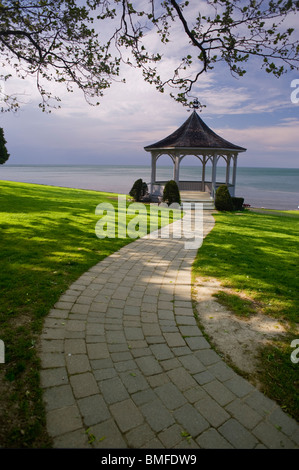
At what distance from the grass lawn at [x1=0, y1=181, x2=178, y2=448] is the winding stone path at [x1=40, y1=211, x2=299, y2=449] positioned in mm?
156

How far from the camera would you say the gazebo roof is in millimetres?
19328

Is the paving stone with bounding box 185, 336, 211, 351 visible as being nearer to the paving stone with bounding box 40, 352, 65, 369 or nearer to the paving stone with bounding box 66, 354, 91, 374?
the paving stone with bounding box 66, 354, 91, 374

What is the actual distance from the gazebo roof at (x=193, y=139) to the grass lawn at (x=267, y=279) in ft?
32.6

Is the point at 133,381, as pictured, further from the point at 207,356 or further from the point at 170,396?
the point at 207,356

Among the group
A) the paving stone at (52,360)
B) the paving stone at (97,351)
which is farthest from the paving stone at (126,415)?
the paving stone at (52,360)

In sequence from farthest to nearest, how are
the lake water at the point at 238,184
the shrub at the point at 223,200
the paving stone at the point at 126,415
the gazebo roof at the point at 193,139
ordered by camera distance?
the lake water at the point at 238,184
the gazebo roof at the point at 193,139
the shrub at the point at 223,200
the paving stone at the point at 126,415

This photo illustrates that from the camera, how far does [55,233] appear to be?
29.9 feet

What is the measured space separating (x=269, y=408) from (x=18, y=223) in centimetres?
969

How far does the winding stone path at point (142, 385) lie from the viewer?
7.63 ft

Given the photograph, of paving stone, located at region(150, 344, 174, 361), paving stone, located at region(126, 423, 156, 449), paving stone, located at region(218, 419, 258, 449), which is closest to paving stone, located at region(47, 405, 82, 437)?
paving stone, located at region(126, 423, 156, 449)

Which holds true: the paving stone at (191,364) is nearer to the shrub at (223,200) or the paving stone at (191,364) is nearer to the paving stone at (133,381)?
the paving stone at (133,381)

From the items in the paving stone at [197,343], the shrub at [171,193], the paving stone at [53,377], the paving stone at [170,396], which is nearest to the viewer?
the paving stone at [170,396]

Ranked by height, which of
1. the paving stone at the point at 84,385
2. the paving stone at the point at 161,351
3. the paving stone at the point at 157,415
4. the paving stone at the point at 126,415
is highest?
the paving stone at the point at 84,385

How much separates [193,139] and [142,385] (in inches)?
777
